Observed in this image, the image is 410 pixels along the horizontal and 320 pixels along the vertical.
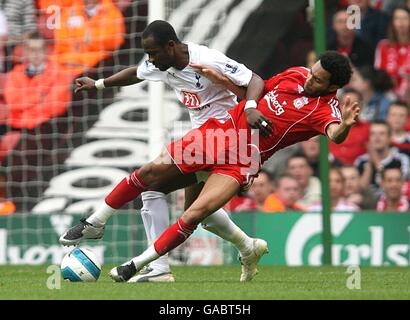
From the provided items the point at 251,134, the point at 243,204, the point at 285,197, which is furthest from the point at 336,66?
the point at 243,204

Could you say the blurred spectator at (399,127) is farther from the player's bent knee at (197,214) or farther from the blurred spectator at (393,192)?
the player's bent knee at (197,214)

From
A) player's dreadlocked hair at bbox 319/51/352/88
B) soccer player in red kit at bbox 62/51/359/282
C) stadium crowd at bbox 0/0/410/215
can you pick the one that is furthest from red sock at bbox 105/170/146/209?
stadium crowd at bbox 0/0/410/215

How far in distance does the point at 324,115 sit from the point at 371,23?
625 cm

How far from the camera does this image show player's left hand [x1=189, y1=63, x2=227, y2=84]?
28.1 feet

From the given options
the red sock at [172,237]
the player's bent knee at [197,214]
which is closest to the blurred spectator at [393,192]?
the player's bent knee at [197,214]

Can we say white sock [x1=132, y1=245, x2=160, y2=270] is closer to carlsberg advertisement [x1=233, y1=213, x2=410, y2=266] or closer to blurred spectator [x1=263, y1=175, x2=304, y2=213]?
carlsberg advertisement [x1=233, y1=213, x2=410, y2=266]

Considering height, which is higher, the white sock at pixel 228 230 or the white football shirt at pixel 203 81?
the white football shirt at pixel 203 81

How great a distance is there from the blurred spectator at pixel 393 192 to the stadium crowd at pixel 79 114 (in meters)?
0.01

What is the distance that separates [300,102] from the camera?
8.52 meters

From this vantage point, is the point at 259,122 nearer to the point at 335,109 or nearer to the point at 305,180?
the point at 335,109

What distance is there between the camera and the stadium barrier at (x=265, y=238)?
1243cm

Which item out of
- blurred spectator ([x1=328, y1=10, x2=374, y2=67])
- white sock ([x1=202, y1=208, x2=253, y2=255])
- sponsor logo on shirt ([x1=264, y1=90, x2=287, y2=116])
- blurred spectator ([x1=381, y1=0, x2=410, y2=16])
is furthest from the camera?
blurred spectator ([x1=381, y1=0, x2=410, y2=16])

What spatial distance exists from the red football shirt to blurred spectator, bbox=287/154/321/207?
477cm

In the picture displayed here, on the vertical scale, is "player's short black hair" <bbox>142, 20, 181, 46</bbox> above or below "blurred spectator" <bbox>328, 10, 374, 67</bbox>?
below
